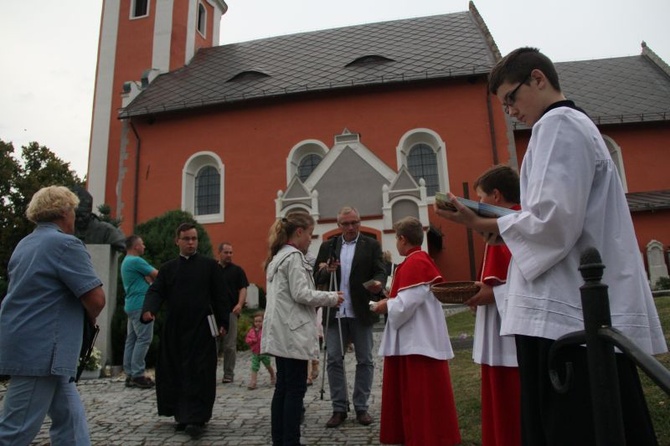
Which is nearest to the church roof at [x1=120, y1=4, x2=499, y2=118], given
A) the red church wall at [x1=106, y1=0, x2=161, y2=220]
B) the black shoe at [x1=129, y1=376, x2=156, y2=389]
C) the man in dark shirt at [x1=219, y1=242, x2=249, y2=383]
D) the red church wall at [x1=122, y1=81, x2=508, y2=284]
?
the red church wall at [x1=122, y1=81, x2=508, y2=284]

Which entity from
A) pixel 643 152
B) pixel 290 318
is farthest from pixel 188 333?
pixel 643 152

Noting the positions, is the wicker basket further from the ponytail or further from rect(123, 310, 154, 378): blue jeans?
rect(123, 310, 154, 378): blue jeans

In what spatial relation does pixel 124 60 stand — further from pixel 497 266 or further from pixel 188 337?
pixel 497 266

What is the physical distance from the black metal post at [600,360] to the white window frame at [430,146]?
1769 centimetres

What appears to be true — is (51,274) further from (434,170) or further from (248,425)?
(434,170)

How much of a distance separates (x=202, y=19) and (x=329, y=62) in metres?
9.19

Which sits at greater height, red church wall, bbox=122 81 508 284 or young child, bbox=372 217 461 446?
red church wall, bbox=122 81 508 284

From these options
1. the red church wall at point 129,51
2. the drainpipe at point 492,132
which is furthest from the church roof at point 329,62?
the red church wall at point 129,51

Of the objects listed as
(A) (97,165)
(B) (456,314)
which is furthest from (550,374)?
(A) (97,165)

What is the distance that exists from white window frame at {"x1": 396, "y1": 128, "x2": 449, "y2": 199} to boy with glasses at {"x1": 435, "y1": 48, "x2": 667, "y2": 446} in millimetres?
17229

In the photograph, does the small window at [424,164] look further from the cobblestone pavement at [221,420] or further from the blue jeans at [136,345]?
the blue jeans at [136,345]

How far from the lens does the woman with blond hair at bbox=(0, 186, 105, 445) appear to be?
2.91 metres

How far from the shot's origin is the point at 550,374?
160 centimetres

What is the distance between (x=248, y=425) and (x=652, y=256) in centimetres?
1765
